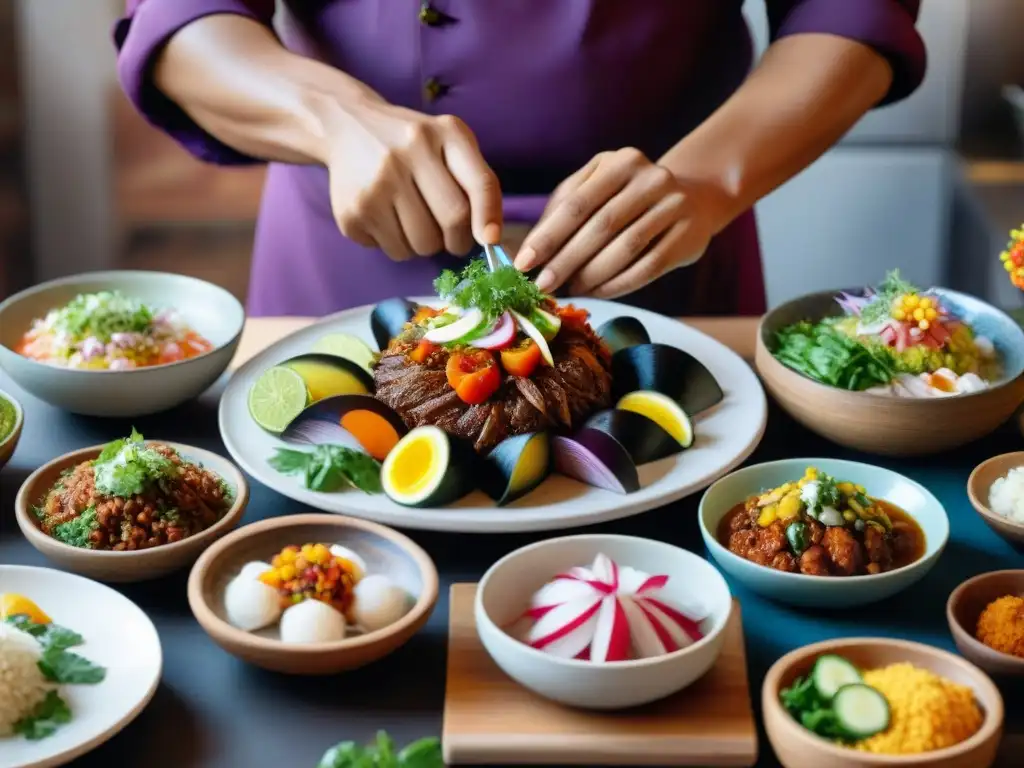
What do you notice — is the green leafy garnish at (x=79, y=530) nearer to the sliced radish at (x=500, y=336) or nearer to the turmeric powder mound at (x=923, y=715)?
the sliced radish at (x=500, y=336)

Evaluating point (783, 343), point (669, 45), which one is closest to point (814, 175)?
point (669, 45)

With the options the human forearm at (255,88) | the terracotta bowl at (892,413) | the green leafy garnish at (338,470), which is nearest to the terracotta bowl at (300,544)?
the green leafy garnish at (338,470)

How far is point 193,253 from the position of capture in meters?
5.38

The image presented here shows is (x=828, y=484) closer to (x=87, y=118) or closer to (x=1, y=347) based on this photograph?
(x=1, y=347)

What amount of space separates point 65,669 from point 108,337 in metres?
0.78

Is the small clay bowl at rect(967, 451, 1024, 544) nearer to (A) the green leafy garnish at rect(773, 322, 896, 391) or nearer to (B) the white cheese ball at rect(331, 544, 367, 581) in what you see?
(A) the green leafy garnish at rect(773, 322, 896, 391)

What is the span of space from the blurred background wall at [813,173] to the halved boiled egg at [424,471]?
7.02 feet

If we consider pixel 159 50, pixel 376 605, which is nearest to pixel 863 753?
pixel 376 605

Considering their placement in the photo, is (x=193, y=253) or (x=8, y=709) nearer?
(x=8, y=709)

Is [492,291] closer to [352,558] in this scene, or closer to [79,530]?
[352,558]

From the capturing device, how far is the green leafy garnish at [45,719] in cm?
136

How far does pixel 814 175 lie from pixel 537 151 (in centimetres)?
201

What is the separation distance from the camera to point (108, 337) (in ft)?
6.88

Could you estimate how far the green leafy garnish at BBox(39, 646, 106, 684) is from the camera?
143cm
